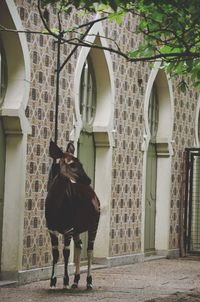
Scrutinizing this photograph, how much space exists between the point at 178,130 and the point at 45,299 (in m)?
11.2

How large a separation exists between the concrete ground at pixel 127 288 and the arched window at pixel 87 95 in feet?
8.75

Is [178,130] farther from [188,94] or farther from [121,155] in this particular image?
[121,155]

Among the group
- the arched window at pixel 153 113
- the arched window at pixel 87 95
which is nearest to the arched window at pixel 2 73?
the arched window at pixel 87 95

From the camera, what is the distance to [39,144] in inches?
597

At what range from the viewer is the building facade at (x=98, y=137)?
14508mm

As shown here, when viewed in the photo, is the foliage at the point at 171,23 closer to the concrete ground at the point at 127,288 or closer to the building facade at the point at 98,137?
the building facade at the point at 98,137

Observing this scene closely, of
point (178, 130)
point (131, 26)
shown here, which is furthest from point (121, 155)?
point (178, 130)

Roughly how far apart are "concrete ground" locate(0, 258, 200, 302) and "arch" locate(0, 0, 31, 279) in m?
0.56

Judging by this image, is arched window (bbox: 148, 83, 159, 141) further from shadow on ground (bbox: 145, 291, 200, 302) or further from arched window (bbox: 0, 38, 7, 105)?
shadow on ground (bbox: 145, 291, 200, 302)

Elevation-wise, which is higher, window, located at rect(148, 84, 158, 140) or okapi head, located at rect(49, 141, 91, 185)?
window, located at rect(148, 84, 158, 140)

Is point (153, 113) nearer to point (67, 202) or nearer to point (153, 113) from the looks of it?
point (153, 113)

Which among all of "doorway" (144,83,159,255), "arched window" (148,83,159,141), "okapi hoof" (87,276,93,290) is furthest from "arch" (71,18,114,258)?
"okapi hoof" (87,276,93,290)

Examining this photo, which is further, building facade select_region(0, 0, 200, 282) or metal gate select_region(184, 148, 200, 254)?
metal gate select_region(184, 148, 200, 254)

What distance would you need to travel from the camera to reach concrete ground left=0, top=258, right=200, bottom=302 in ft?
41.4
